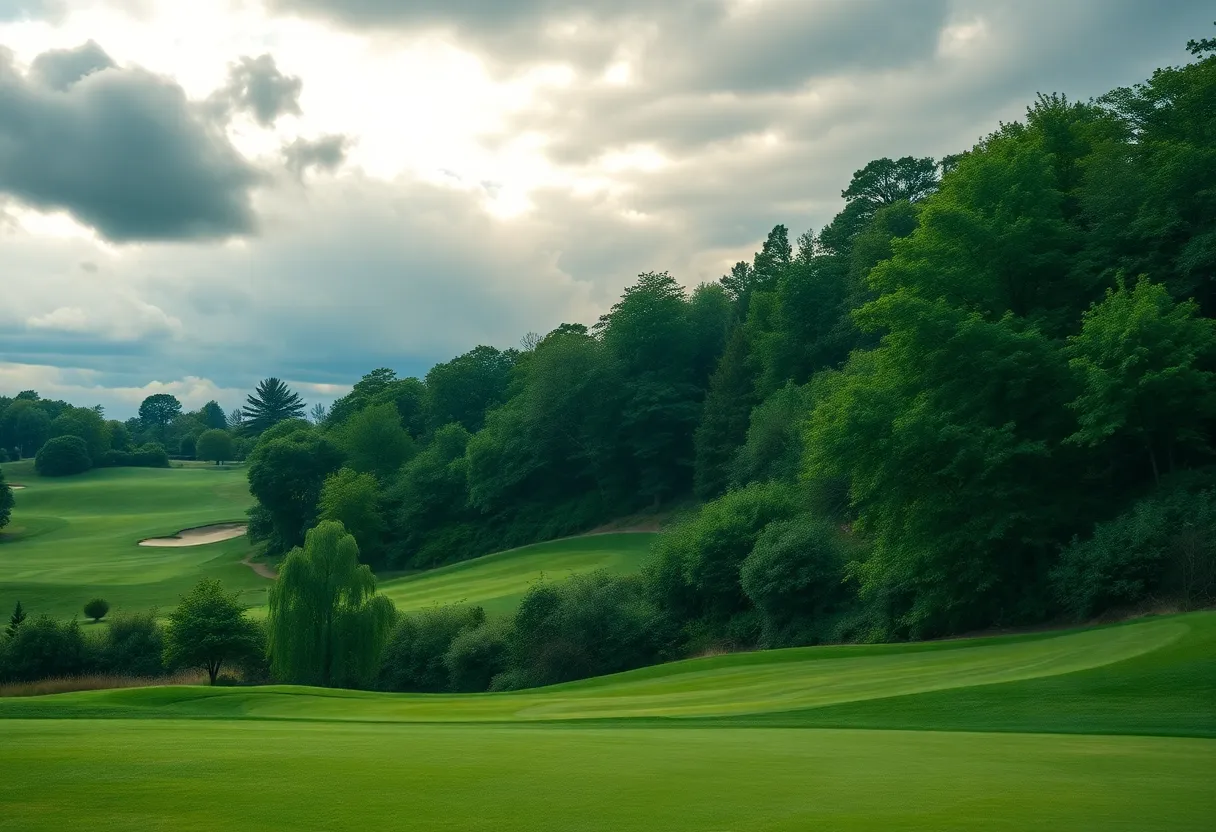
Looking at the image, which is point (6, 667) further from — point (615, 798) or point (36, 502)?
point (36, 502)

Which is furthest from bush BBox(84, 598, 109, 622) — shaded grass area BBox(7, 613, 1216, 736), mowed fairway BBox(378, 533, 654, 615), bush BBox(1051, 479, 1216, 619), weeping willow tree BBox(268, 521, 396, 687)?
bush BBox(1051, 479, 1216, 619)

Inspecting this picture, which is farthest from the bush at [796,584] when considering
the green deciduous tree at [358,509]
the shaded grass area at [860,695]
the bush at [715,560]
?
the green deciduous tree at [358,509]

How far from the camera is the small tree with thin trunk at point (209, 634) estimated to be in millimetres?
41719

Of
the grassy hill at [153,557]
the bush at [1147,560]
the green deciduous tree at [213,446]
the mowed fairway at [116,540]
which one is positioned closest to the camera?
the bush at [1147,560]

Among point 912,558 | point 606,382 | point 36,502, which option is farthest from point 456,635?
point 36,502

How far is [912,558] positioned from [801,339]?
4603 centimetres

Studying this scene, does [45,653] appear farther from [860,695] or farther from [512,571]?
[860,695]

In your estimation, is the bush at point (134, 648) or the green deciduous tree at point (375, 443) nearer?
the bush at point (134, 648)

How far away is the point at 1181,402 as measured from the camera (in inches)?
1210

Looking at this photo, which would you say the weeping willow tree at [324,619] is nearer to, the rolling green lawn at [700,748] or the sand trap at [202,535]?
the rolling green lawn at [700,748]

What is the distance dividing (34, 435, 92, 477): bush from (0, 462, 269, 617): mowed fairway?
2289 millimetres

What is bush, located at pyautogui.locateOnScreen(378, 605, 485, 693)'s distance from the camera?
42.4 meters

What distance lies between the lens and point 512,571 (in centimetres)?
6838

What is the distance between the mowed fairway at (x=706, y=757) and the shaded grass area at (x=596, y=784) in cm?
4
